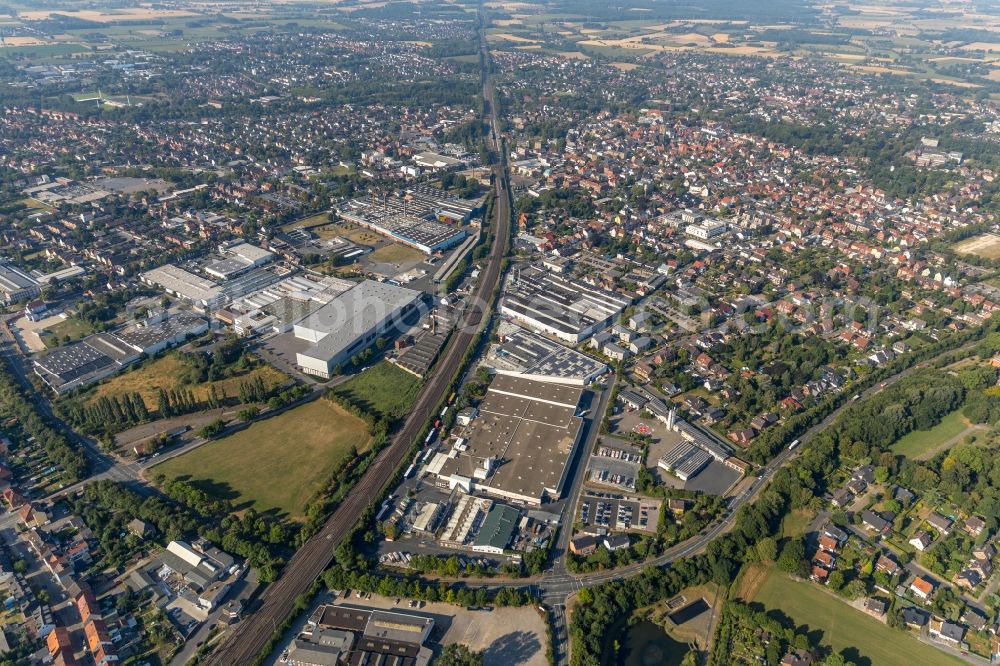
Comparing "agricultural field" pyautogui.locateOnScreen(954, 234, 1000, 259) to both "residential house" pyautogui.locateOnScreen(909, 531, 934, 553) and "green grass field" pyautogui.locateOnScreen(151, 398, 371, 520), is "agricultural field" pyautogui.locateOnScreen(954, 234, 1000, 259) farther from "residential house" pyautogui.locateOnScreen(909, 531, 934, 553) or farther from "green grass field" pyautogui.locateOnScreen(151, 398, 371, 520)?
"green grass field" pyautogui.locateOnScreen(151, 398, 371, 520)

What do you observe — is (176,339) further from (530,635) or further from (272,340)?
(530,635)

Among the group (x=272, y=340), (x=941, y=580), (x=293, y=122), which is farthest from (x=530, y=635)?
(x=293, y=122)

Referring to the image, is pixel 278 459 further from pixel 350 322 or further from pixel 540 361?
pixel 540 361

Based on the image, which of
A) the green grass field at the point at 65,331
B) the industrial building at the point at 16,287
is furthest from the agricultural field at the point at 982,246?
the industrial building at the point at 16,287

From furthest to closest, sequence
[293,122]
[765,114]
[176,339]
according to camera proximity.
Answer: [765,114]
[293,122]
[176,339]

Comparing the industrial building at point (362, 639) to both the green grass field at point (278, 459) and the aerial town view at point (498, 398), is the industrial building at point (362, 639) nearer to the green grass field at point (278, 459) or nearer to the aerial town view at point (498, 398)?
the aerial town view at point (498, 398)

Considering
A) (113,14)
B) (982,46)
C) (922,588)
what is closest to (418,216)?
(922,588)
